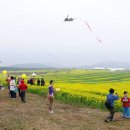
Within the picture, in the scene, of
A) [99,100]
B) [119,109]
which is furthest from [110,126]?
[99,100]

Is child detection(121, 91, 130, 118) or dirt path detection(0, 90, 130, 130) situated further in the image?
child detection(121, 91, 130, 118)

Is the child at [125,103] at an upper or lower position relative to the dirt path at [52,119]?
upper

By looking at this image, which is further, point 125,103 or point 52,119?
point 125,103

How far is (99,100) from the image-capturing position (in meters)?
27.0

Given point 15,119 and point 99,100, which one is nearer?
point 15,119

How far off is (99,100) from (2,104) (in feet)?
21.7

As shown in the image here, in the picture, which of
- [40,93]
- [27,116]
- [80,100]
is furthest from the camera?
[40,93]

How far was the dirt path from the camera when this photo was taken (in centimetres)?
1789

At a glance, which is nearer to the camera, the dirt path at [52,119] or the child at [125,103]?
the dirt path at [52,119]

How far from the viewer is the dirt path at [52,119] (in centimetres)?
1789

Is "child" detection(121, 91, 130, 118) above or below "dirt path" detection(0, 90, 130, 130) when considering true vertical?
above

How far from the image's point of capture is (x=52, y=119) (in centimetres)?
2002

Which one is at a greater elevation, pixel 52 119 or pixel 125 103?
pixel 125 103

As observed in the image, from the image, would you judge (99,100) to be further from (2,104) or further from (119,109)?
(2,104)
